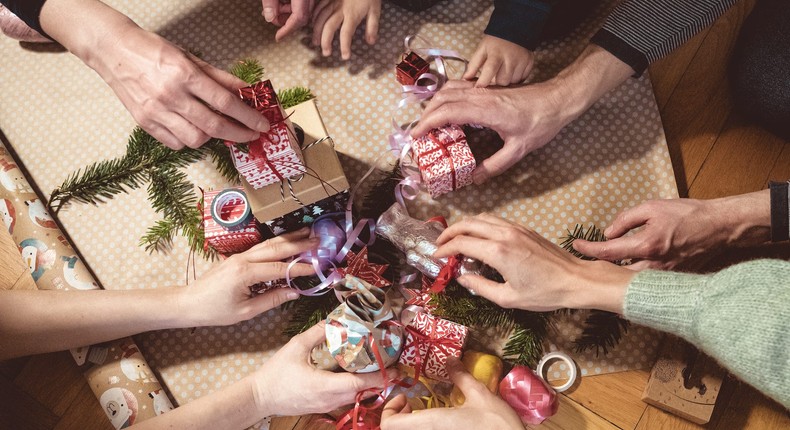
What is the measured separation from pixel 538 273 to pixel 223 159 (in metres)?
0.72

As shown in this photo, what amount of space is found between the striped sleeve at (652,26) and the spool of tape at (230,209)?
81cm

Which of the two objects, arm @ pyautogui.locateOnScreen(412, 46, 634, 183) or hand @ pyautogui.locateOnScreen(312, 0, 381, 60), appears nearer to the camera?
arm @ pyautogui.locateOnScreen(412, 46, 634, 183)

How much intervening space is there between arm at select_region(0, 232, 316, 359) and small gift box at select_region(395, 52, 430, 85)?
42 cm

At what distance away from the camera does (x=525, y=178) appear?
4.13 feet

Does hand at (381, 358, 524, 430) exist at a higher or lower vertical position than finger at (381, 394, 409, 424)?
higher

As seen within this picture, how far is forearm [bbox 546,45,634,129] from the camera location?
1.19 meters

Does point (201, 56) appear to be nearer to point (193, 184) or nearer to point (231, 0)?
point (231, 0)

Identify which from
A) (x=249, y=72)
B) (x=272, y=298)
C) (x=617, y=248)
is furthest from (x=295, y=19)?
(x=617, y=248)

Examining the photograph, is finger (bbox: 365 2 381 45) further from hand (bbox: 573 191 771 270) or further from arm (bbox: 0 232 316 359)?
hand (bbox: 573 191 771 270)

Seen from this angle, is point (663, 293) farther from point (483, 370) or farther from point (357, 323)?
point (357, 323)

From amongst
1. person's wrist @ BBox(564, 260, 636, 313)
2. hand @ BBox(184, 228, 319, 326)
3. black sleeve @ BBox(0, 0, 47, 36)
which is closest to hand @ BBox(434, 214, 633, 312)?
person's wrist @ BBox(564, 260, 636, 313)

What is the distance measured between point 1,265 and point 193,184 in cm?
50

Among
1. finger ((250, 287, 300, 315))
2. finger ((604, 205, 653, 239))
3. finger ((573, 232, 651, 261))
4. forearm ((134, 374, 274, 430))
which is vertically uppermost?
finger ((604, 205, 653, 239))

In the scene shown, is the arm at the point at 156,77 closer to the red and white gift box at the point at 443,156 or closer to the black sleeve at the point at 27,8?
the black sleeve at the point at 27,8
